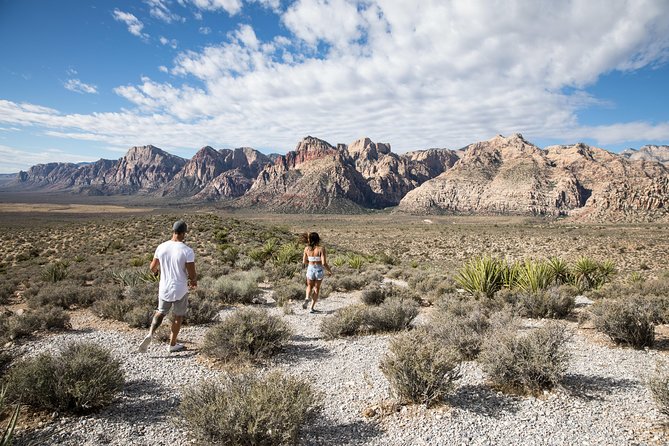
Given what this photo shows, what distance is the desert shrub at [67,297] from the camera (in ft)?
29.7

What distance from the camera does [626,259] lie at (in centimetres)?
2686

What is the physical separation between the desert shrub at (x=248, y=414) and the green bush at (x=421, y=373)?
3.99ft

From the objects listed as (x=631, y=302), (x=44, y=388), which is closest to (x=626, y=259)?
(x=631, y=302)

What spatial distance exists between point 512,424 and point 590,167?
→ 208467mm

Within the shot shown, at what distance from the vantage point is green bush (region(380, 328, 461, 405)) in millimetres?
4156

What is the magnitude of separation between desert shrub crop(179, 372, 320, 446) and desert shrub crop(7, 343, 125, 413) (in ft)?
4.21

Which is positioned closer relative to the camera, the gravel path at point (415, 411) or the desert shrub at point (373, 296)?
the gravel path at point (415, 411)

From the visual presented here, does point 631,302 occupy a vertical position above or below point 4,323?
above

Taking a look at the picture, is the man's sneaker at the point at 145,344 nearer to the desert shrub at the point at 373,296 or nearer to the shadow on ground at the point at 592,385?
the desert shrub at the point at 373,296

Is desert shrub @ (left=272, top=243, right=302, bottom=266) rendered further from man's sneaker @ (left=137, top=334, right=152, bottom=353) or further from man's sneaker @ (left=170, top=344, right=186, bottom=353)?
man's sneaker @ (left=137, top=334, right=152, bottom=353)

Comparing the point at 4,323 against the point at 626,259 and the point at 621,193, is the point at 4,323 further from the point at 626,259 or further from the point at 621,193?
the point at 621,193

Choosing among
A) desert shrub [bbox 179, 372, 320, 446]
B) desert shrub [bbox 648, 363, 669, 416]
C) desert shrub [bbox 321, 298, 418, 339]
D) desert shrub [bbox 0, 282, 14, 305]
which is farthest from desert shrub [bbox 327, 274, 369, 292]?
desert shrub [bbox 0, 282, 14, 305]

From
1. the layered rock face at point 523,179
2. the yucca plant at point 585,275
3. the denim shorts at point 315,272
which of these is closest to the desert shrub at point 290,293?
the denim shorts at point 315,272

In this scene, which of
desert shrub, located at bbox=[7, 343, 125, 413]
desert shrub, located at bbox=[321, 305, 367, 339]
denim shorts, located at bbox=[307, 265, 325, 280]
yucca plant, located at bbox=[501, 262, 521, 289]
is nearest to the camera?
desert shrub, located at bbox=[7, 343, 125, 413]
